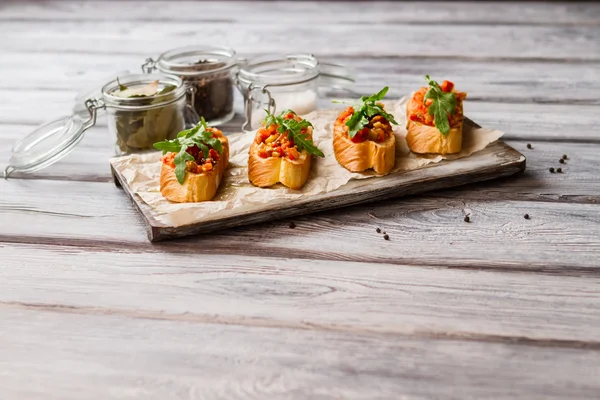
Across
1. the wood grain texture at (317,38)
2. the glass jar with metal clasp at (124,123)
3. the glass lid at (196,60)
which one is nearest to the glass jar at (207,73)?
the glass lid at (196,60)

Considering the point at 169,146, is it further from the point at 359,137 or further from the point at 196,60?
the point at 196,60

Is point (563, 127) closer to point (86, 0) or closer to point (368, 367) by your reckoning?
point (368, 367)

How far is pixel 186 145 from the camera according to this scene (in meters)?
1.66

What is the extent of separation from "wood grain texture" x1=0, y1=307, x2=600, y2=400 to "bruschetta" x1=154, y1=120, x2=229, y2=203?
1.26 feet

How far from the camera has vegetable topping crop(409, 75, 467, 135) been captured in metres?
1.79

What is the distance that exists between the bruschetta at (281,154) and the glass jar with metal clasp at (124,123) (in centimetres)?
32

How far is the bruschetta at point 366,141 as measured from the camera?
173 centimetres

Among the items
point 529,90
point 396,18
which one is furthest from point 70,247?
point 396,18

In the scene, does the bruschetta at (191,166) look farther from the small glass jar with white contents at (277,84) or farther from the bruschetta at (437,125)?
the bruschetta at (437,125)

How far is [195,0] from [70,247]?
261 centimetres

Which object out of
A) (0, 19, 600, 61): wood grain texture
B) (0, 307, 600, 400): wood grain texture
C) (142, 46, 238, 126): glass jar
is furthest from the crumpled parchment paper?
(0, 19, 600, 61): wood grain texture

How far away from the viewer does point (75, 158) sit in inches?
81.1

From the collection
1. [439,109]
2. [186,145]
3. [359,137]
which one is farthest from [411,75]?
[186,145]

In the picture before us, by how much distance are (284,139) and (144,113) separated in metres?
0.42
